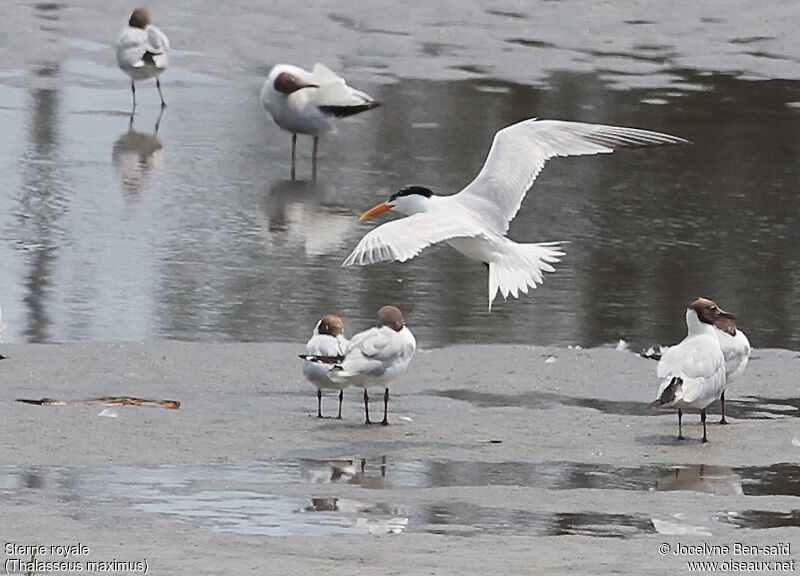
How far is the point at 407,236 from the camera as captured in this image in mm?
9250

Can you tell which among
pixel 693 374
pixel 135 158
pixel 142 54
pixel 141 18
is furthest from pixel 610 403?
pixel 141 18

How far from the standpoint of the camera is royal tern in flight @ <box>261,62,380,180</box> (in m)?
16.3

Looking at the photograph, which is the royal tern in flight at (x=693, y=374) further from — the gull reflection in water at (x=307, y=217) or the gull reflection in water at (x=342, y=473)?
the gull reflection in water at (x=307, y=217)

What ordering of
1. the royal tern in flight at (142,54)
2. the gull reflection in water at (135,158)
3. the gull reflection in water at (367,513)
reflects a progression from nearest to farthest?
the gull reflection in water at (367,513)
the gull reflection in water at (135,158)
the royal tern in flight at (142,54)

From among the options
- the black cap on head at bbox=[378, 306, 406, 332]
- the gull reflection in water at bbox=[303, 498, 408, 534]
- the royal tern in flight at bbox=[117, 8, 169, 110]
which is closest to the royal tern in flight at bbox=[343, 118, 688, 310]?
the black cap on head at bbox=[378, 306, 406, 332]

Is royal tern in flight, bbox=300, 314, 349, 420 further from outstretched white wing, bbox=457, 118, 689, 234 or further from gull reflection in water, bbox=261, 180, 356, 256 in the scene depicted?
gull reflection in water, bbox=261, 180, 356, 256

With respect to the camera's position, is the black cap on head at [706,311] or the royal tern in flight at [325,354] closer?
the royal tern in flight at [325,354]

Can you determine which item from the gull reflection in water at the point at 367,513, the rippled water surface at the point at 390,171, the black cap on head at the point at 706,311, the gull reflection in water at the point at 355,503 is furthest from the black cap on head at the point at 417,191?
the gull reflection in water at the point at 367,513

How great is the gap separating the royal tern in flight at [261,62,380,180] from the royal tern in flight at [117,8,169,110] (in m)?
A: 2.03

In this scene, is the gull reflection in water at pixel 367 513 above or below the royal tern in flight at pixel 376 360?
below

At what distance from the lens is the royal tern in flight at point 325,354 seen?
9436 millimetres

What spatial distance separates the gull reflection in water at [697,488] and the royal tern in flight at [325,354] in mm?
1878

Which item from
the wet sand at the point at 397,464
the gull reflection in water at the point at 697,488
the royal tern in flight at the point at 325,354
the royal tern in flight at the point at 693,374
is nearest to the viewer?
the wet sand at the point at 397,464

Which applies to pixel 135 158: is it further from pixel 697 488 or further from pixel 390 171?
pixel 697 488
